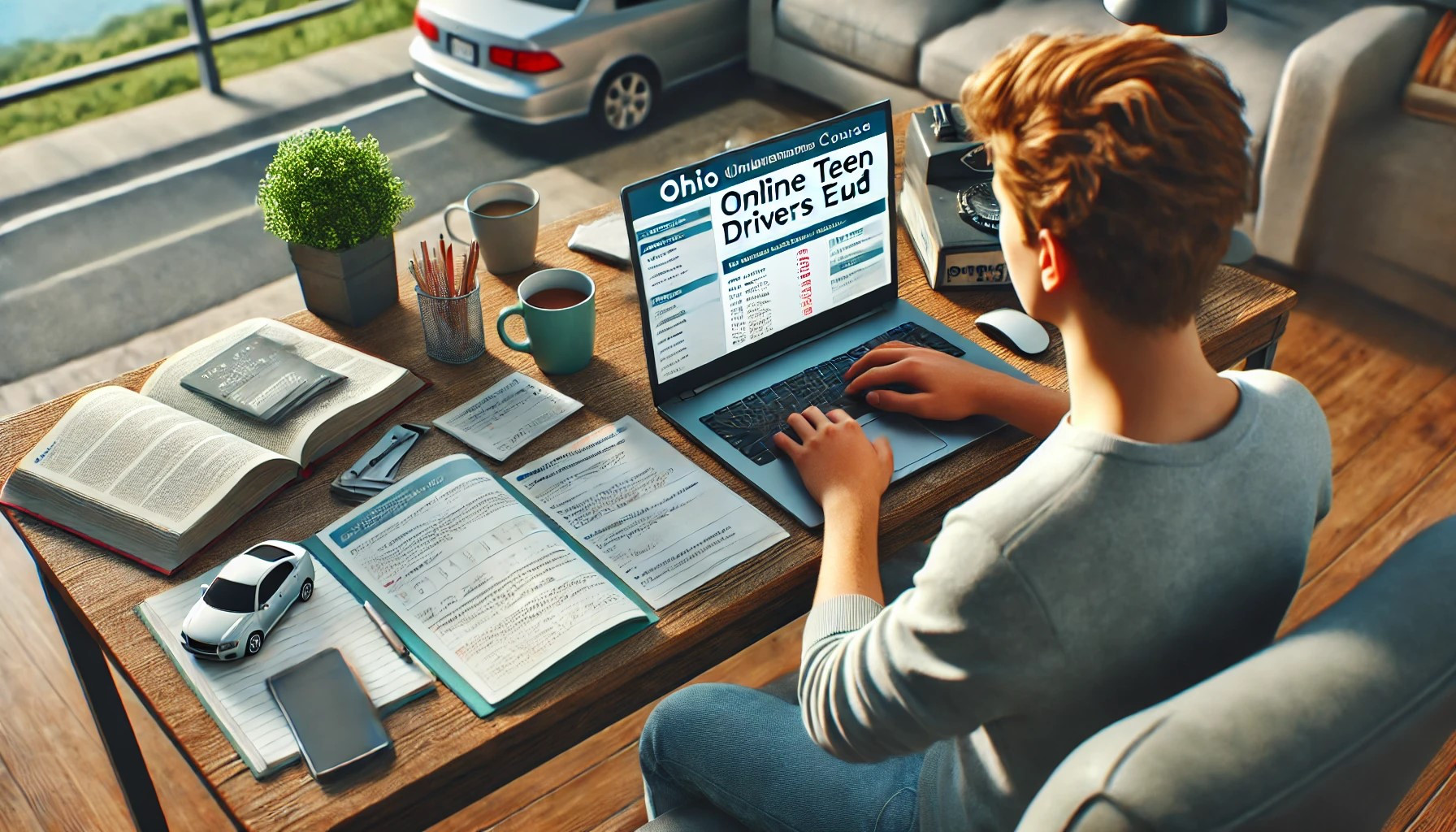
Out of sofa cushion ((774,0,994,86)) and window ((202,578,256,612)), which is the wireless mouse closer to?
window ((202,578,256,612))

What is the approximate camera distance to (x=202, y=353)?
1418 mm

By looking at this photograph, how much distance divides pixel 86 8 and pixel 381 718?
199 inches

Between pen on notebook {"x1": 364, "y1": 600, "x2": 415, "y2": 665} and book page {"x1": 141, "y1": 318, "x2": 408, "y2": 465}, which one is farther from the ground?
book page {"x1": 141, "y1": 318, "x2": 408, "y2": 465}

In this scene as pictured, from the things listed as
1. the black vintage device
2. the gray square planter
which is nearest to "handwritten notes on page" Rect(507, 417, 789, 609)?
the gray square planter

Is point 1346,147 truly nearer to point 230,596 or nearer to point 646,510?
point 646,510

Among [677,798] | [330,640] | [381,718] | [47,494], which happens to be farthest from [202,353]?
[677,798]

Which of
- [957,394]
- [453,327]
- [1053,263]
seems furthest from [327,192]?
[1053,263]

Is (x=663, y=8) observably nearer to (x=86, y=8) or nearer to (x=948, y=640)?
(x=86, y=8)

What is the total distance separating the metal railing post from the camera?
13.3 ft

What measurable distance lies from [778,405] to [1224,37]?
234cm

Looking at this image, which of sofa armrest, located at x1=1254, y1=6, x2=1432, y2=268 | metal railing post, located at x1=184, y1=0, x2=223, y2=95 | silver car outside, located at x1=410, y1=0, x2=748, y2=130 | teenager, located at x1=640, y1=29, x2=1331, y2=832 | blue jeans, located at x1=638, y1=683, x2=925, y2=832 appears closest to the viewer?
teenager, located at x1=640, y1=29, x2=1331, y2=832

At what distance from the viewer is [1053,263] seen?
0.85m

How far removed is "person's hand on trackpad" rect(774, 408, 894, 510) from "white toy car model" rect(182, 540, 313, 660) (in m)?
0.52

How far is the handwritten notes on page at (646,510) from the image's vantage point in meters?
1.14
